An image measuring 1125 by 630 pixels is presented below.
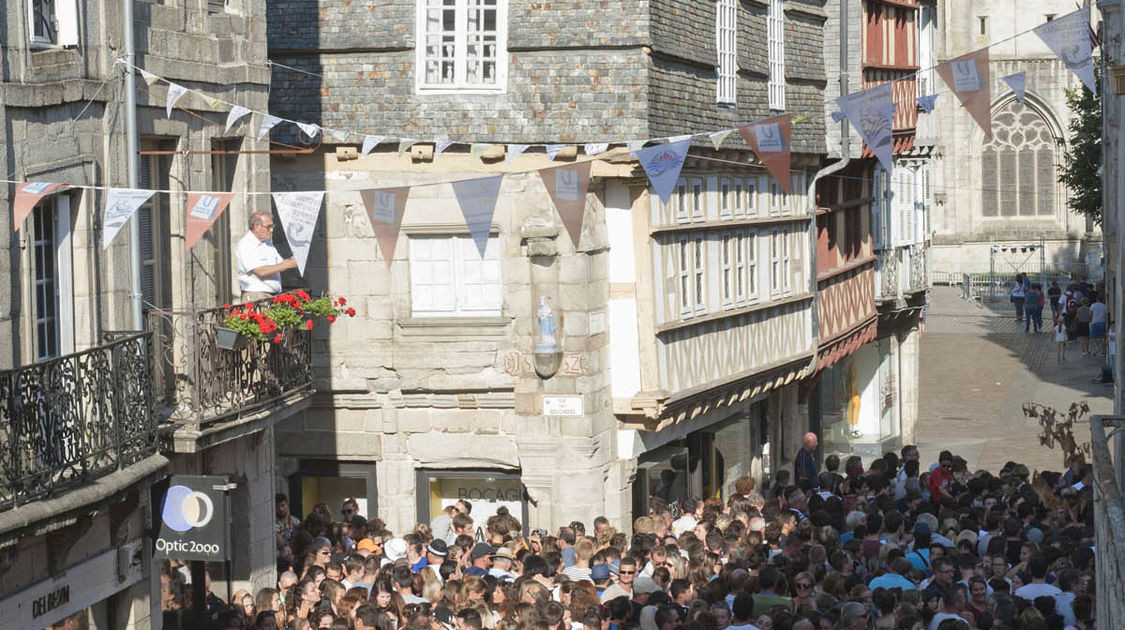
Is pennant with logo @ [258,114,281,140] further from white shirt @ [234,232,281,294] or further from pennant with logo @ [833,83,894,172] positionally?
pennant with logo @ [833,83,894,172]

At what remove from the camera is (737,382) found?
2336 centimetres

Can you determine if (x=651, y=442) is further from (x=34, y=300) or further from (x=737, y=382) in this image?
(x=34, y=300)

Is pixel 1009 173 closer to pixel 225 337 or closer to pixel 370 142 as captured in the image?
pixel 370 142

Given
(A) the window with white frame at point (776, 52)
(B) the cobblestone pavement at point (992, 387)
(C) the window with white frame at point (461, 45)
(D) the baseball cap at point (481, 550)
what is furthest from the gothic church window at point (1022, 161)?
(D) the baseball cap at point (481, 550)

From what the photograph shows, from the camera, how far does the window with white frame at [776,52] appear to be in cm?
2545

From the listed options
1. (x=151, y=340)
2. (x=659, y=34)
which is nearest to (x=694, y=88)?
(x=659, y=34)

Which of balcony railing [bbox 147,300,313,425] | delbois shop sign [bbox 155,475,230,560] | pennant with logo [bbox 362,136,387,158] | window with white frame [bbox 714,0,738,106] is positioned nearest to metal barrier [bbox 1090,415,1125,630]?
delbois shop sign [bbox 155,475,230,560]

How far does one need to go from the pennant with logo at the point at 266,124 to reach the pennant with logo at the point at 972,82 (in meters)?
5.61

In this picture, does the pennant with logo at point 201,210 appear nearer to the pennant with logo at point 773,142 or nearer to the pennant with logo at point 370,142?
the pennant with logo at point 773,142

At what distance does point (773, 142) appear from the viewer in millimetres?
15297

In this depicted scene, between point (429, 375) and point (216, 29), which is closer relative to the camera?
point (216, 29)

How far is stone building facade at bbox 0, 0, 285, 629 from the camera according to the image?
42.2 ft

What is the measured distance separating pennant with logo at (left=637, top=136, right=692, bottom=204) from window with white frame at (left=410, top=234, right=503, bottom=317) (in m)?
5.20

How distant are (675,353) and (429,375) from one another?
8.92ft
